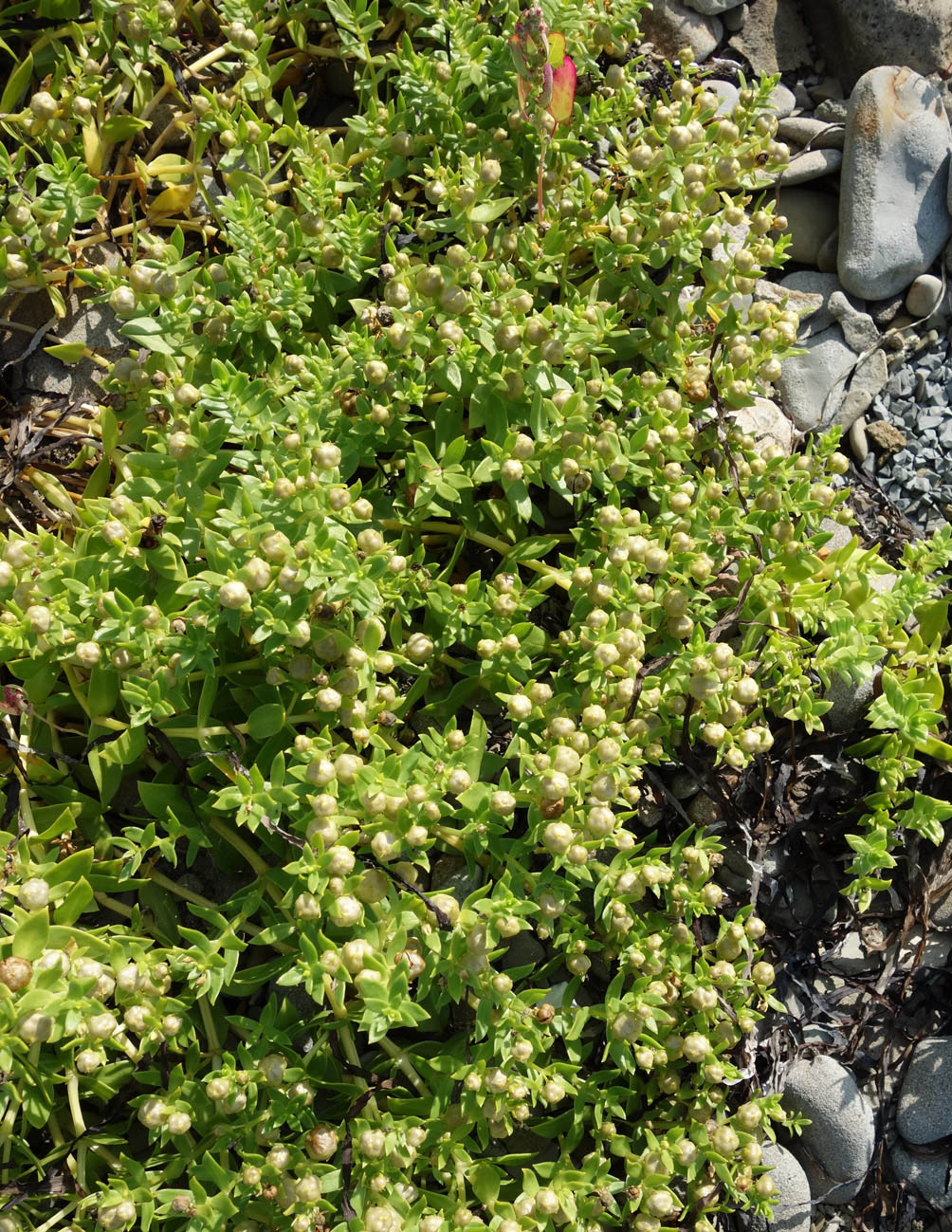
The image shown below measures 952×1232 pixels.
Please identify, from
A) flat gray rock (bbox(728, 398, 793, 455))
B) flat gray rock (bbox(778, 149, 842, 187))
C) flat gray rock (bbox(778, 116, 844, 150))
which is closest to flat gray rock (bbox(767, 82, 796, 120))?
flat gray rock (bbox(778, 116, 844, 150))

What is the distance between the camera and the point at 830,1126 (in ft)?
14.8

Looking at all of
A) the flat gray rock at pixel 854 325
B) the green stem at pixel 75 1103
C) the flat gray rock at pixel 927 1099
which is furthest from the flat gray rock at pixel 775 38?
the green stem at pixel 75 1103

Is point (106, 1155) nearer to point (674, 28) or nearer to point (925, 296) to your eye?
point (925, 296)

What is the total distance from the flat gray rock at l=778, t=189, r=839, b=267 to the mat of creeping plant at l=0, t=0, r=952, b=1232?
1.54 m

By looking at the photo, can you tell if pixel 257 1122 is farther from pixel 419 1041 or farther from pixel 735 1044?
pixel 735 1044

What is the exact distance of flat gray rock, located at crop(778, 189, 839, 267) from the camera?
591 centimetres

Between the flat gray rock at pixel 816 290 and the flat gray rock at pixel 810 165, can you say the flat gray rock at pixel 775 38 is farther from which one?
the flat gray rock at pixel 816 290

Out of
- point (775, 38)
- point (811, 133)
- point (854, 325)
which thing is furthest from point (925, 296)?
point (775, 38)

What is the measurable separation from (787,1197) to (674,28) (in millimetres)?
5897

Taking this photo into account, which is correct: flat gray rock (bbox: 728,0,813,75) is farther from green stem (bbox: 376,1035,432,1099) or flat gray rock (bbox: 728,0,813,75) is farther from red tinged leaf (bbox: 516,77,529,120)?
green stem (bbox: 376,1035,432,1099)

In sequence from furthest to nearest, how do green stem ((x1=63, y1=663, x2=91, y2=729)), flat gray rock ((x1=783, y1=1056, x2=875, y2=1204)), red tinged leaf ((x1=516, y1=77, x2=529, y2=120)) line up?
flat gray rock ((x1=783, y1=1056, x2=875, y2=1204))
red tinged leaf ((x1=516, y1=77, x2=529, y2=120))
green stem ((x1=63, y1=663, x2=91, y2=729))

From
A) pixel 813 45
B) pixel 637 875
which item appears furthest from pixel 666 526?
pixel 813 45

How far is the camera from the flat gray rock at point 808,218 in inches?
233

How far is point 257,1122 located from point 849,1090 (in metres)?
2.60
